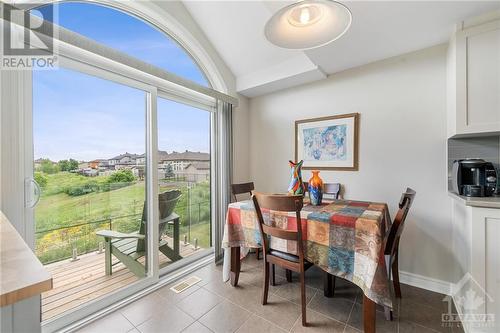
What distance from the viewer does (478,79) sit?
1637mm

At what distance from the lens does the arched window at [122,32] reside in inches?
67.3

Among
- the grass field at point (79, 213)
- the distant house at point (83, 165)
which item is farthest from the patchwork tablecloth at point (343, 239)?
the distant house at point (83, 165)

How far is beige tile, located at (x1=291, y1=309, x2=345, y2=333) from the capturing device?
1.57 metres

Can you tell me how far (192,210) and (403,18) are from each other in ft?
9.69

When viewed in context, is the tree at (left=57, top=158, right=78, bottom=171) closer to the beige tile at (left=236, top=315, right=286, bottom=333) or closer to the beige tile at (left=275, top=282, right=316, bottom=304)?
the beige tile at (left=236, top=315, right=286, bottom=333)

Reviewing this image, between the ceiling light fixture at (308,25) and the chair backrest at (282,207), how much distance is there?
1049 mm

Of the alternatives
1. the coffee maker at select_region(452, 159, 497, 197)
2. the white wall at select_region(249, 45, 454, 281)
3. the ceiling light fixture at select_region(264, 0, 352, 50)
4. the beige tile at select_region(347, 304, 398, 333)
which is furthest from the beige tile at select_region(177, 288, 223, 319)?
the coffee maker at select_region(452, 159, 497, 197)

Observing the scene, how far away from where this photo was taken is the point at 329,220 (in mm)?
1547

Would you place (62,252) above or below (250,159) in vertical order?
below

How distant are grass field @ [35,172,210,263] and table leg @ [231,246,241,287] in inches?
42.0

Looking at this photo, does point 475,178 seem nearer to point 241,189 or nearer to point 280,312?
point 280,312

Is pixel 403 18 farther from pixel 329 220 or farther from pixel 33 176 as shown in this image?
pixel 33 176

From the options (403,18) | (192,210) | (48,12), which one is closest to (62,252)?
(192,210)

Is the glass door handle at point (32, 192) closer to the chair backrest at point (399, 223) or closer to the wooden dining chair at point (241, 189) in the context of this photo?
the wooden dining chair at point (241, 189)
